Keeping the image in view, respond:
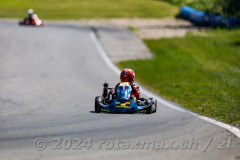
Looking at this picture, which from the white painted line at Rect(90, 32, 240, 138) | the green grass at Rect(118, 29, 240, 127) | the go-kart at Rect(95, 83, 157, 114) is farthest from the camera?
the green grass at Rect(118, 29, 240, 127)

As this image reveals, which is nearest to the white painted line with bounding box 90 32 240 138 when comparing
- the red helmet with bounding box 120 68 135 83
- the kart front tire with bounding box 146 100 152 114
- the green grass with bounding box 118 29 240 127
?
the green grass with bounding box 118 29 240 127

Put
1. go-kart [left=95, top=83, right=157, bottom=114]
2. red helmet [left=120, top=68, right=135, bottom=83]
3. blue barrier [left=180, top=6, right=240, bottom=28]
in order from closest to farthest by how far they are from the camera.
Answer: go-kart [left=95, top=83, right=157, bottom=114] < red helmet [left=120, top=68, right=135, bottom=83] < blue barrier [left=180, top=6, right=240, bottom=28]

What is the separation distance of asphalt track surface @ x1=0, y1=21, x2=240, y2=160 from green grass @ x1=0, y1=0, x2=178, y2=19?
68.7ft

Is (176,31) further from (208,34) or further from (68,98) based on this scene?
(68,98)

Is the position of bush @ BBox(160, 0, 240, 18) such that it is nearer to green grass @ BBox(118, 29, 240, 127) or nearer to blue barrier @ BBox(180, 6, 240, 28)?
blue barrier @ BBox(180, 6, 240, 28)

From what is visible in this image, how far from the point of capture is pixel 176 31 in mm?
32156

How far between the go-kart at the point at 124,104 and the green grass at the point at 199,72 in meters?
1.29

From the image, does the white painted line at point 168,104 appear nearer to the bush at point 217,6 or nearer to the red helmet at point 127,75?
the red helmet at point 127,75

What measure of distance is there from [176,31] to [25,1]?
2132cm

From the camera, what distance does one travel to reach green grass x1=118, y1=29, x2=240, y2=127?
13.3 m

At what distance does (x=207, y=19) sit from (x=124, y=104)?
2456 cm

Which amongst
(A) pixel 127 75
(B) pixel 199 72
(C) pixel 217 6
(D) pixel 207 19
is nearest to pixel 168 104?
(A) pixel 127 75

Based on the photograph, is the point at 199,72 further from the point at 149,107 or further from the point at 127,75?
the point at 149,107

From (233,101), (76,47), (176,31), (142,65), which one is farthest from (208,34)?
(233,101)
